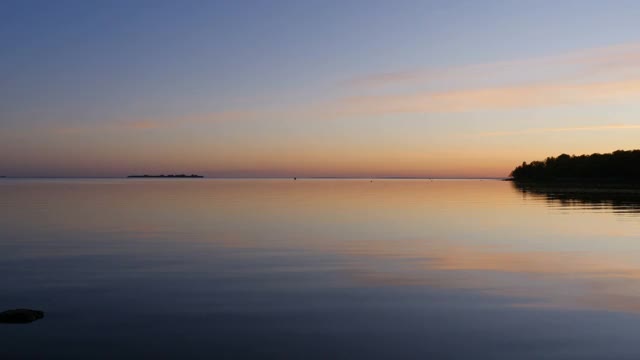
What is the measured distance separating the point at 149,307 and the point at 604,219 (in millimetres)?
48945

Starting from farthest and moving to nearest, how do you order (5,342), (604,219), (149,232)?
(604,219) < (149,232) < (5,342)

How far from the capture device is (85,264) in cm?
2825

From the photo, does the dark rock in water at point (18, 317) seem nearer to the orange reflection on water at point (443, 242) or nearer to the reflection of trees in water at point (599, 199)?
the orange reflection on water at point (443, 242)

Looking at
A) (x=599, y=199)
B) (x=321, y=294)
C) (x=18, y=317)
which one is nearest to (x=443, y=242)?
(x=321, y=294)

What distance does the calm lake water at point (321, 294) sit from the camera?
15.0 meters

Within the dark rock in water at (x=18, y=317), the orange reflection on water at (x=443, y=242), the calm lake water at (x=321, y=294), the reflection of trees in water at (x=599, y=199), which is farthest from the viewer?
the reflection of trees in water at (x=599, y=199)

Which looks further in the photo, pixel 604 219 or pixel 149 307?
pixel 604 219

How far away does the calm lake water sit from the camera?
14969 millimetres

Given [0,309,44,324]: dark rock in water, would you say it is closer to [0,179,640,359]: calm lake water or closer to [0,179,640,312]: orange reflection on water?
[0,179,640,359]: calm lake water

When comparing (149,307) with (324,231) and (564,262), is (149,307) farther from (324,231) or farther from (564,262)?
(324,231)

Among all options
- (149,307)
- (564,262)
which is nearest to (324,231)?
(564,262)

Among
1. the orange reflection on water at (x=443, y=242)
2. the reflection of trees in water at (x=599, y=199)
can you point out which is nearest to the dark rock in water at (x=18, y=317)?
the orange reflection on water at (x=443, y=242)

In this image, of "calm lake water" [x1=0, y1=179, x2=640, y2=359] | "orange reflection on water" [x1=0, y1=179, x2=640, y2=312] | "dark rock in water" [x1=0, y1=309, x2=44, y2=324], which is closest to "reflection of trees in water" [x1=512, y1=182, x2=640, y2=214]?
"orange reflection on water" [x1=0, y1=179, x2=640, y2=312]

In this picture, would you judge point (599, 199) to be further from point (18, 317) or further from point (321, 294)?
point (18, 317)
